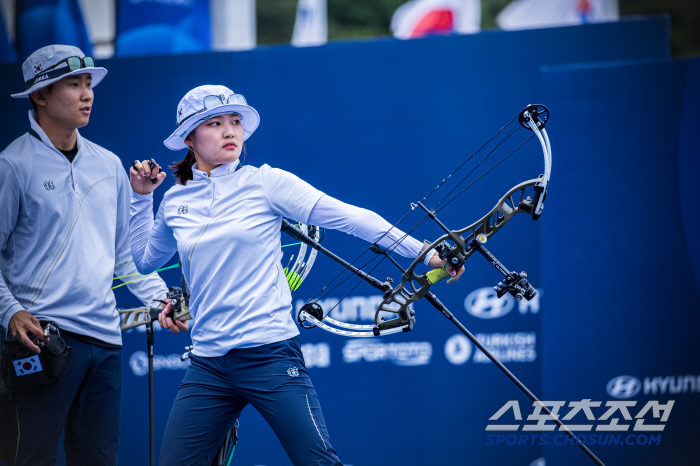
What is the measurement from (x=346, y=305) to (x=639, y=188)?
6.19 ft

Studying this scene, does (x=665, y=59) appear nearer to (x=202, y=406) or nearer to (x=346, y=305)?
(x=346, y=305)

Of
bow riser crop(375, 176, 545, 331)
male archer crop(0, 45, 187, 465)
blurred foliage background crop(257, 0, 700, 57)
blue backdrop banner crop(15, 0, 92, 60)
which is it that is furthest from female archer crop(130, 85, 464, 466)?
blurred foliage background crop(257, 0, 700, 57)

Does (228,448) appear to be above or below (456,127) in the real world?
below

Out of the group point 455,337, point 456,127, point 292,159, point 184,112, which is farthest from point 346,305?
point 184,112

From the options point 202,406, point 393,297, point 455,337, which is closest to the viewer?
point 202,406

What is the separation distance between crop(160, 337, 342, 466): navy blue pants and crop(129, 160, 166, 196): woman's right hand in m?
0.86

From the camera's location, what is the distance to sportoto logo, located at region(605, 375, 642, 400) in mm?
4070

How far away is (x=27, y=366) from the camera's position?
278cm

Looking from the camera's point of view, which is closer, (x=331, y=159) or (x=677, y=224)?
(x=677, y=224)

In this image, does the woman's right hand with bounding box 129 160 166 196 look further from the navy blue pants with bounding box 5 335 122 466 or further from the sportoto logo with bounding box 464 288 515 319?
the sportoto logo with bounding box 464 288 515 319

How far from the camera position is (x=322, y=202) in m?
2.54

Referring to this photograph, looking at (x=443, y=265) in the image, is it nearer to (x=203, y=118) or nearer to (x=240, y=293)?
(x=240, y=293)

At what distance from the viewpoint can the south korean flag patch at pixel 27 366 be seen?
2.76 metres

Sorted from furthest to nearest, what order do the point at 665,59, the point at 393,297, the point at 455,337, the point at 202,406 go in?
1. the point at 455,337
2. the point at 665,59
3. the point at 393,297
4. the point at 202,406
